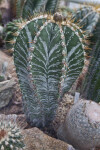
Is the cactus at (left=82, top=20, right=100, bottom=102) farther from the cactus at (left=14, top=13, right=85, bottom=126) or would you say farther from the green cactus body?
the green cactus body

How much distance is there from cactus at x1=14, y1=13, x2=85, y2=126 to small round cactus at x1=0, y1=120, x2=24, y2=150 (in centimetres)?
32

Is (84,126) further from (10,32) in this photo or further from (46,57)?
(10,32)

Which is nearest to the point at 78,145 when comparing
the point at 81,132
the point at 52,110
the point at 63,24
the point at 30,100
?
the point at 81,132

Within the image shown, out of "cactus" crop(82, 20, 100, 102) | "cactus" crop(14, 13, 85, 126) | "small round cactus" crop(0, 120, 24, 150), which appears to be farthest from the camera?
"cactus" crop(82, 20, 100, 102)

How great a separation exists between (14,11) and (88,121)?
10.4 feet

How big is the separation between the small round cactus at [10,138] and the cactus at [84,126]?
0.39 m

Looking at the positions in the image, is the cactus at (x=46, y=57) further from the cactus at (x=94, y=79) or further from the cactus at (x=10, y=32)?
the cactus at (x=10, y=32)

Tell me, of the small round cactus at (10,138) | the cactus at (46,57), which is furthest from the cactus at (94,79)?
the small round cactus at (10,138)

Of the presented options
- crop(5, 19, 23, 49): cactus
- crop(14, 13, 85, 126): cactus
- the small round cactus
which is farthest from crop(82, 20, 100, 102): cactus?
crop(5, 19, 23, 49): cactus

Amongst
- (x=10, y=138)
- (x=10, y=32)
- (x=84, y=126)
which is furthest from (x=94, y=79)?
(x=10, y=32)

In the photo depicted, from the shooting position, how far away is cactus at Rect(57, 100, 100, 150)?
1312 millimetres

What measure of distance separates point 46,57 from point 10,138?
0.56 metres

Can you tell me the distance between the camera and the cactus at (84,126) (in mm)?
1312

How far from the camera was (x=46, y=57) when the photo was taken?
1.30m
